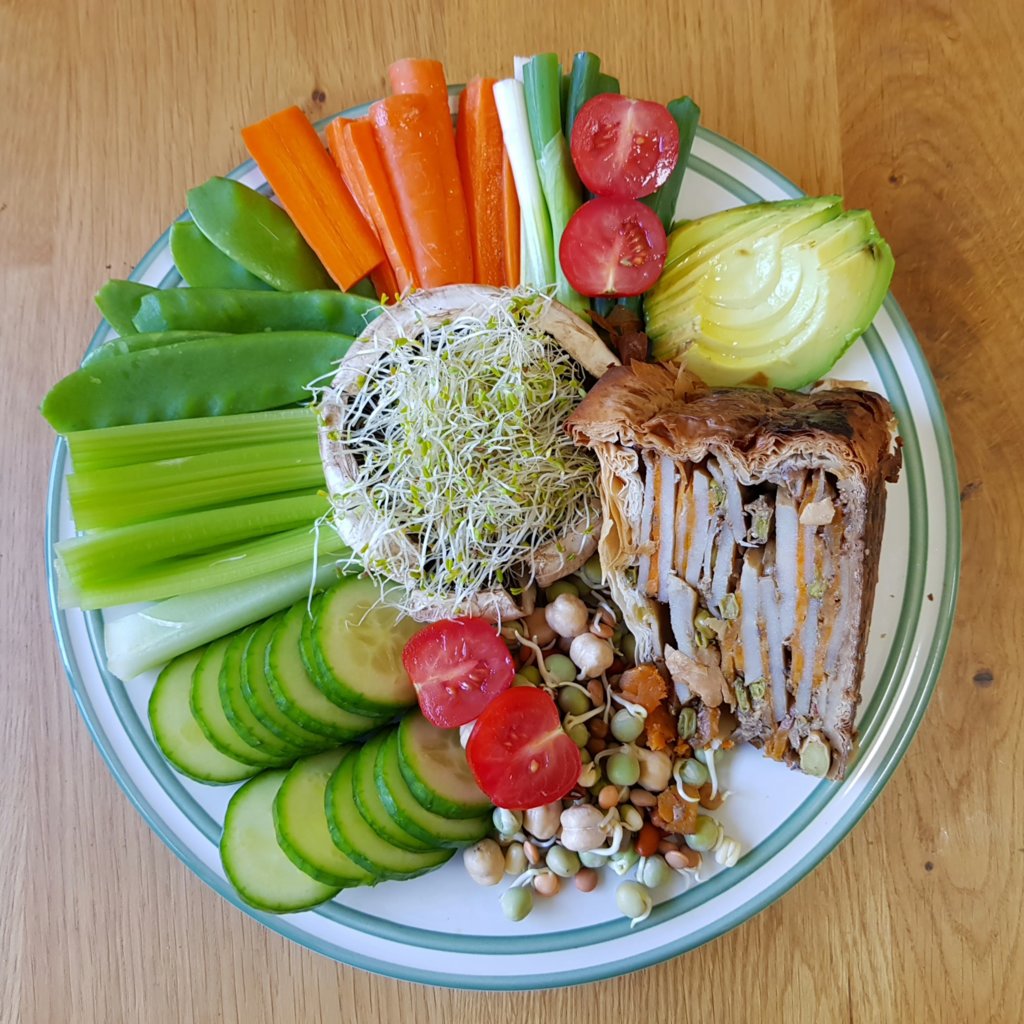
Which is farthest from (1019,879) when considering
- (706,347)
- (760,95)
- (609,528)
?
(760,95)

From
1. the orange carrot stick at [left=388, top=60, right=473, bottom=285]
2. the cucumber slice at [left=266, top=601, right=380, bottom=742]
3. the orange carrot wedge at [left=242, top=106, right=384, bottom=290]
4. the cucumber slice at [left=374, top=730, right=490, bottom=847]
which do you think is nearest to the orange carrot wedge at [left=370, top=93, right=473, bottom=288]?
the orange carrot stick at [left=388, top=60, right=473, bottom=285]

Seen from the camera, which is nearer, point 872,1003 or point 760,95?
point 872,1003

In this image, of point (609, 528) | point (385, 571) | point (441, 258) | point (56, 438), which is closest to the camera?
point (609, 528)

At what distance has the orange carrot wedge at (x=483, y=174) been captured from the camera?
246 centimetres

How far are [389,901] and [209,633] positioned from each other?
0.89m

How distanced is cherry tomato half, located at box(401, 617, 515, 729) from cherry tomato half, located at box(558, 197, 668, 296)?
101 cm

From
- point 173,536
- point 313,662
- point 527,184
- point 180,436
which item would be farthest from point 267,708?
point 527,184

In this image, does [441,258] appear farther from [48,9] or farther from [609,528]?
[48,9]

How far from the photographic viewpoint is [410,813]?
2.06 meters

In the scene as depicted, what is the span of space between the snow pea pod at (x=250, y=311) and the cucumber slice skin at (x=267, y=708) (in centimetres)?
92

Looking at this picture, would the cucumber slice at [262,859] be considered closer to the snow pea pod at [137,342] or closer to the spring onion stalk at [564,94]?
the snow pea pod at [137,342]

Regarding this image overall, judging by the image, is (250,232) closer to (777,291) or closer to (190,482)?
(190,482)

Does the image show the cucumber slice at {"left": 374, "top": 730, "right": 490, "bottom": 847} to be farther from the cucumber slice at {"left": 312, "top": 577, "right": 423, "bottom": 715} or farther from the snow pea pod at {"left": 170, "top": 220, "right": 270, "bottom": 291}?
the snow pea pod at {"left": 170, "top": 220, "right": 270, "bottom": 291}

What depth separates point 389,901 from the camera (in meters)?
2.26
